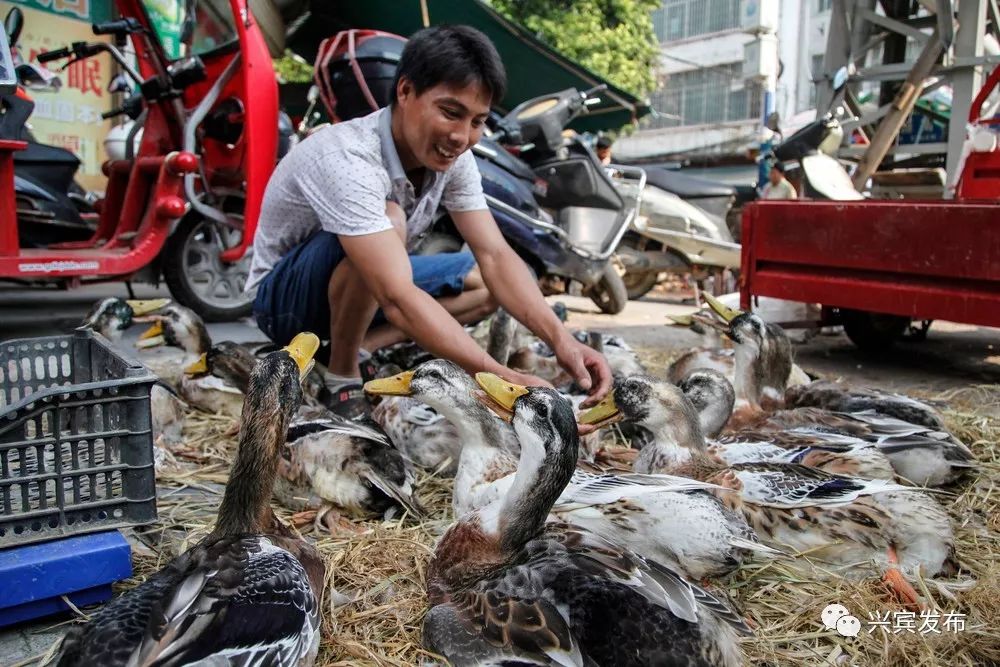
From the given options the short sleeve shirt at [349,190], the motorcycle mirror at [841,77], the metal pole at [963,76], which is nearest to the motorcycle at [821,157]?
the motorcycle mirror at [841,77]

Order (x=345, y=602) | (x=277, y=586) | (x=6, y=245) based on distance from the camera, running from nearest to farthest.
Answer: (x=277, y=586) < (x=345, y=602) < (x=6, y=245)

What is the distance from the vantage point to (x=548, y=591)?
194cm

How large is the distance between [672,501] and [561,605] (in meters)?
0.62

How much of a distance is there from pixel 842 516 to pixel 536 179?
4917 mm

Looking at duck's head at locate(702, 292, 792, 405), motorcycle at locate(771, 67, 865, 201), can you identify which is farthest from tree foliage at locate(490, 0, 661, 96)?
duck's head at locate(702, 292, 792, 405)

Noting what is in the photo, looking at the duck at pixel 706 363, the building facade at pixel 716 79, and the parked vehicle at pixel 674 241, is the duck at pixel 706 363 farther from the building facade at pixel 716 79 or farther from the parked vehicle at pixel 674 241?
the building facade at pixel 716 79

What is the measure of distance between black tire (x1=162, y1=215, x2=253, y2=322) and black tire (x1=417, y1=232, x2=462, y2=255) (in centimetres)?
145

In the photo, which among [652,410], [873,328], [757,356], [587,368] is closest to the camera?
[652,410]

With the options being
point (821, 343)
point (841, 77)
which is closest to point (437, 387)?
point (821, 343)

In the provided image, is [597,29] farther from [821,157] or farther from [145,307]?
[145,307]

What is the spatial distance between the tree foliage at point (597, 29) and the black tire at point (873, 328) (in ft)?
33.9

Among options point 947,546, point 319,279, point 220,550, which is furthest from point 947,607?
point 319,279

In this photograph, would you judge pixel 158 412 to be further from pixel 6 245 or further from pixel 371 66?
pixel 371 66

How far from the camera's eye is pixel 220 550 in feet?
6.58
